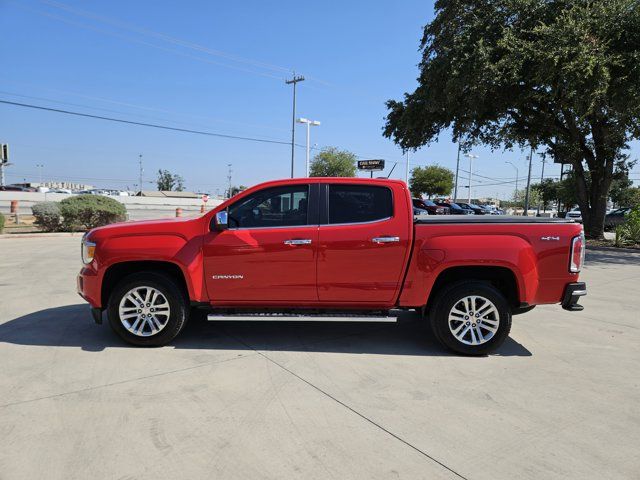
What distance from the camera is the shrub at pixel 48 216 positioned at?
17250 millimetres

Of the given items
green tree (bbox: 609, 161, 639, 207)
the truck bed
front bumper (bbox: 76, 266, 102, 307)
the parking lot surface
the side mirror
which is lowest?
the parking lot surface

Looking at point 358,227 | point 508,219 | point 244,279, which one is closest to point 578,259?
point 508,219

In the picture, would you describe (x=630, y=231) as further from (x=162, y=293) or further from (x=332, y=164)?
(x=332, y=164)

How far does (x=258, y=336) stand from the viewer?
538cm

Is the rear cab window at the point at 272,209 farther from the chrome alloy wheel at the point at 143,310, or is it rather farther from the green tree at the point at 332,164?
the green tree at the point at 332,164

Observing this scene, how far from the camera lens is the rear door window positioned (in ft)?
16.0

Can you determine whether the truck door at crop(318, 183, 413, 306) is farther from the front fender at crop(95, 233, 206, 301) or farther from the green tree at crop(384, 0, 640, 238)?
the green tree at crop(384, 0, 640, 238)

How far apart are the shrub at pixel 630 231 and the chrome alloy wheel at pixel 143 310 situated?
693 inches

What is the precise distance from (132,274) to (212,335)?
118cm

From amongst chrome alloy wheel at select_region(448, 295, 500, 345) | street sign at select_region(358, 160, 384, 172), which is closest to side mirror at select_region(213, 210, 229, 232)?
chrome alloy wheel at select_region(448, 295, 500, 345)

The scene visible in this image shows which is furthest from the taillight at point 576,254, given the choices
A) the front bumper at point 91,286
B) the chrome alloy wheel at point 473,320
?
the front bumper at point 91,286

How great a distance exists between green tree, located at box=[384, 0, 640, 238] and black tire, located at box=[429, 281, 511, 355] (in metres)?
12.9

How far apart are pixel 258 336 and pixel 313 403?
1815 mm

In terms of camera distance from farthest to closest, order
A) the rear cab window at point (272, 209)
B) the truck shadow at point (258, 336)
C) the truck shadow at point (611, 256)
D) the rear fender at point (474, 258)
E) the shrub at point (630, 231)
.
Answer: the shrub at point (630, 231) < the truck shadow at point (611, 256) < the truck shadow at point (258, 336) < the rear cab window at point (272, 209) < the rear fender at point (474, 258)
